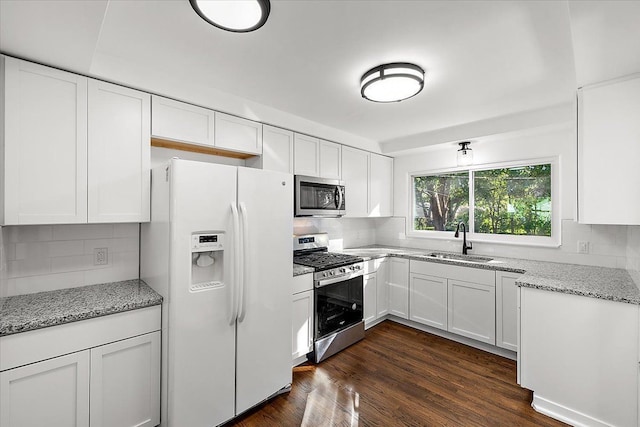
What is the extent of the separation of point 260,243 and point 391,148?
8.85 feet

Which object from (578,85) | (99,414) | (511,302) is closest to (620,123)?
(578,85)

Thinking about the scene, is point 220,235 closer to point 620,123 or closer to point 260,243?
point 260,243

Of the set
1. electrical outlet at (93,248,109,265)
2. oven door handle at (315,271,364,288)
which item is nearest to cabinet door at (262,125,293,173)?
oven door handle at (315,271,364,288)

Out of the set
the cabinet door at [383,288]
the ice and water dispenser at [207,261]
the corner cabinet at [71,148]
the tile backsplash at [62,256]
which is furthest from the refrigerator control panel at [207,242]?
the cabinet door at [383,288]

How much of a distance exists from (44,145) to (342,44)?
1.85m

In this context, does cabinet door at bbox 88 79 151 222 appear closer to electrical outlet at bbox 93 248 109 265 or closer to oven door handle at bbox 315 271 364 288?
electrical outlet at bbox 93 248 109 265

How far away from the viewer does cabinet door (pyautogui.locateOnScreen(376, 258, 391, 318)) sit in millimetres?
3521

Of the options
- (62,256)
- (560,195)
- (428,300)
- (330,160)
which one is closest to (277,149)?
(330,160)

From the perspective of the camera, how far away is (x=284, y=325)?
7.34ft

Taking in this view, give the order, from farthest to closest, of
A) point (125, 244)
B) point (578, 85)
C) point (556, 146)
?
point (556, 146)
point (125, 244)
point (578, 85)

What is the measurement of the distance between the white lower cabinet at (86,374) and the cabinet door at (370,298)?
2140 mm

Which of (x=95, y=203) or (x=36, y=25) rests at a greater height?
(x=36, y=25)

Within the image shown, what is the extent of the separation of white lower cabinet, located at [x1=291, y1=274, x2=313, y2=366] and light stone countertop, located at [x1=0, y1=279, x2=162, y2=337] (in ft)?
3.61

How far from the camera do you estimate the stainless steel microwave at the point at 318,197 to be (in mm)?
2920
